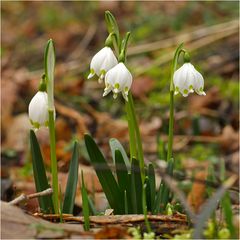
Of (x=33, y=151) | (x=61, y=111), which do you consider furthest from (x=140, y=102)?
(x=33, y=151)

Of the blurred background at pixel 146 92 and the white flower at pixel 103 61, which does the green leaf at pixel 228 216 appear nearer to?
the white flower at pixel 103 61

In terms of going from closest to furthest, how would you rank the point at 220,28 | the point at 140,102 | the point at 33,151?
the point at 33,151 < the point at 140,102 < the point at 220,28

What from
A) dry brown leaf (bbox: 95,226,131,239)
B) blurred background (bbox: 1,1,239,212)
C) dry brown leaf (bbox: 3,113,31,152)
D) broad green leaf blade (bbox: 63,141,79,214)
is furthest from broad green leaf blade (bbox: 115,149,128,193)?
dry brown leaf (bbox: 3,113,31,152)

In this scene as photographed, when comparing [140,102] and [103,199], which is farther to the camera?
[140,102]

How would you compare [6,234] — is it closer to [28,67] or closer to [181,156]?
[181,156]

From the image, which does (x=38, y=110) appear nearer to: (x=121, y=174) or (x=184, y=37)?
(x=121, y=174)

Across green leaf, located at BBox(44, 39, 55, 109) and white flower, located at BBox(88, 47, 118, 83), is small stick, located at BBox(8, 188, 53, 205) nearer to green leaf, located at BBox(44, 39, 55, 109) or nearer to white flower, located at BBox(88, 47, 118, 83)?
green leaf, located at BBox(44, 39, 55, 109)
